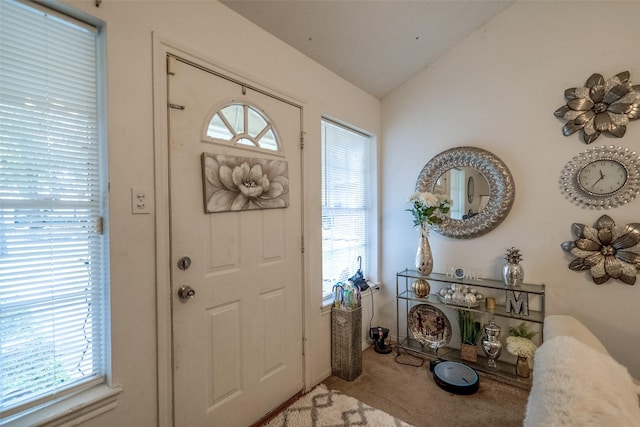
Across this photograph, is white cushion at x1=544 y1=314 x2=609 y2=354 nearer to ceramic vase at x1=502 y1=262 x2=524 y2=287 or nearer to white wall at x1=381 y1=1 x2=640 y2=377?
ceramic vase at x1=502 y1=262 x2=524 y2=287

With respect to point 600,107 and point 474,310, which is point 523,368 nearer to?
point 474,310

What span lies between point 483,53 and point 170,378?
10.0 feet

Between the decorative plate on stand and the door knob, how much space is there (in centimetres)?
193

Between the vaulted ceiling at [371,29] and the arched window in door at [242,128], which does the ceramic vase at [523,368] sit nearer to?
the arched window in door at [242,128]

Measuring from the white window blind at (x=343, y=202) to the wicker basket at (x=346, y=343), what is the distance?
23 cm

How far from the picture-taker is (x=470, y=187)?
237cm

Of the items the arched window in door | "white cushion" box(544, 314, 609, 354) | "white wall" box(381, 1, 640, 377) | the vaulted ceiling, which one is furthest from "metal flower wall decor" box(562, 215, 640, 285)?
the arched window in door

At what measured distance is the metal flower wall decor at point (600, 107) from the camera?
1845 mm

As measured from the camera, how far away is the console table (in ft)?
6.73

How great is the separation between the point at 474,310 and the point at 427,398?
2.35 feet

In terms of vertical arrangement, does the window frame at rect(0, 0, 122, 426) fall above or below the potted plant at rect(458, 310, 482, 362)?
above

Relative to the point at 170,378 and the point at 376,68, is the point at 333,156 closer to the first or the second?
the point at 376,68

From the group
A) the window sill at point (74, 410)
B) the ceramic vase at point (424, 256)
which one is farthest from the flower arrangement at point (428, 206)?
the window sill at point (74, 410)

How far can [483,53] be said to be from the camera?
2.33 metres
